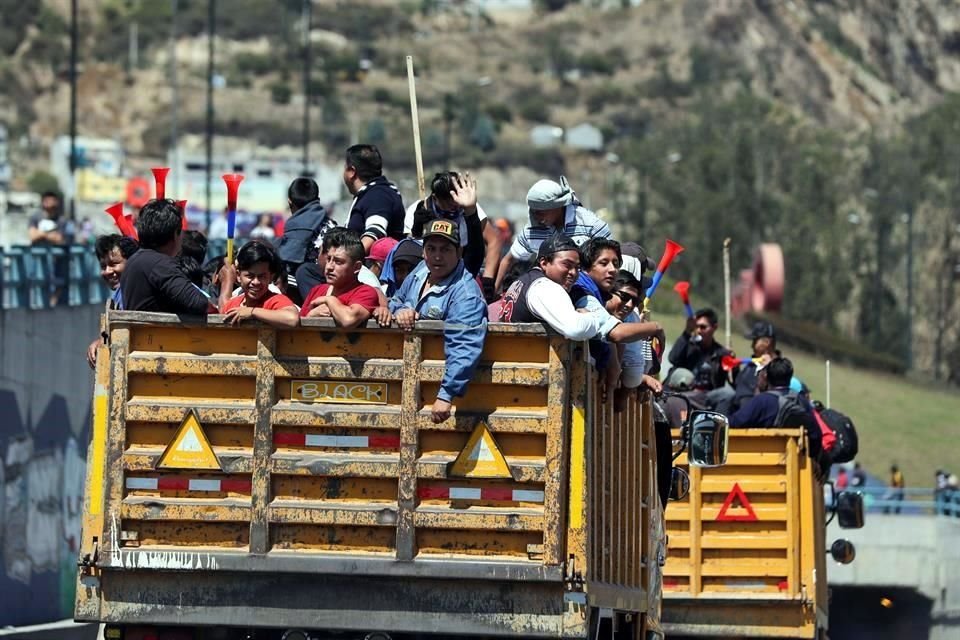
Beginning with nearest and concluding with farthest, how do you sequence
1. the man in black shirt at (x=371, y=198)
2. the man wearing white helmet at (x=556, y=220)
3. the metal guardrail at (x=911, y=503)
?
the man wearing white helmet at (x=556, y=220) < the man in black shirt at (x=371, y=198) < the metal guardrail at (x=911, y=503)

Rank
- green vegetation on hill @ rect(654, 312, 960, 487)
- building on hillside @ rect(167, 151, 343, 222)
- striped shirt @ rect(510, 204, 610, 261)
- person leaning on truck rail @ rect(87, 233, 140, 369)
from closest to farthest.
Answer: person leaning on truck rail @ rect(87, 233, 140, 369) → striped shirt @ rect(510, 204, 610, 261) → green vegetation on hill @ rect(654, 312, 960, 487) → building on hillside @ rect(167, 151, 343, 222)

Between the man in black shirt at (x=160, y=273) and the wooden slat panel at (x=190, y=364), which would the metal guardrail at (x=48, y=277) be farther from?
the wooden slat panel at (x=190, y=364)

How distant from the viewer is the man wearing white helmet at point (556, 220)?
12078 millimetres

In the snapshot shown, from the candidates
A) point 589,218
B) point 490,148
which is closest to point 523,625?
point 589,218

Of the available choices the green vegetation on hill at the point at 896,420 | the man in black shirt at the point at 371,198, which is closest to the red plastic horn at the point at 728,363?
the man in black shirt at the point at 371,198

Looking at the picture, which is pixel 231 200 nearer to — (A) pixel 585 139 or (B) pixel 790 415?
(B) pixel 790 415

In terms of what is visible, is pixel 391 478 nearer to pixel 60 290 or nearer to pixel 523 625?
pixel 523 625

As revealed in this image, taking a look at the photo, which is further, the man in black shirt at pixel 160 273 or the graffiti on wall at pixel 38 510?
the graffiti on wall at pixel 38 510

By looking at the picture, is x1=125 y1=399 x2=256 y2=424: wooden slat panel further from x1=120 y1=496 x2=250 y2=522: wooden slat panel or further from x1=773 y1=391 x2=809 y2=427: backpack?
x1=773 y1=391 x2=809 y2=427: backpack

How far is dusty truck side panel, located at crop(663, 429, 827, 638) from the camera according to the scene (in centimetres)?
1520

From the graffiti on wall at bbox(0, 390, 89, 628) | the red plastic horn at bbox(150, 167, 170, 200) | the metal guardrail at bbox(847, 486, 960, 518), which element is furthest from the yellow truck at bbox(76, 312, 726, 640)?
the metal guardrail at bbox(847, 486, 960, 518)

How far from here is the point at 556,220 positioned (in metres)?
12.3

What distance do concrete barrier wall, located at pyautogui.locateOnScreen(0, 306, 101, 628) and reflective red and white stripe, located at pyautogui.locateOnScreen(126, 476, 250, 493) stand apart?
12905 millimetres

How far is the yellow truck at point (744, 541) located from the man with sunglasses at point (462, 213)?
3.40m
